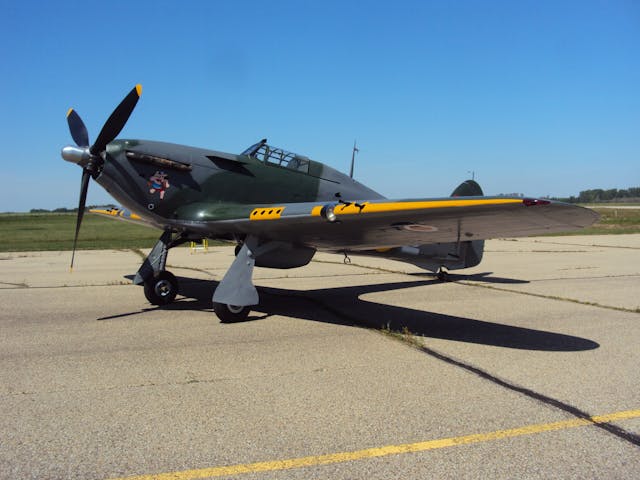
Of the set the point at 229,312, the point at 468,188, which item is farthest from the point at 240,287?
the point at 468,188

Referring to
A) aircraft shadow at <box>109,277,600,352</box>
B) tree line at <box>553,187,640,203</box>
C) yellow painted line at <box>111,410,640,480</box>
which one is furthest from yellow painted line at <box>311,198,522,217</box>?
tree line at <box>553,187,640,203</box>

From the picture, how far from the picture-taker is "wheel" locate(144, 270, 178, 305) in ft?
27.7

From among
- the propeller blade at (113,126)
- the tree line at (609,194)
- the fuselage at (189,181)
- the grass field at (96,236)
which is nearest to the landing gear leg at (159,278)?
the fuselage at (189,181)

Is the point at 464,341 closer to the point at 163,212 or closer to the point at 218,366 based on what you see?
the point at 218,366

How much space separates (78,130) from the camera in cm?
860

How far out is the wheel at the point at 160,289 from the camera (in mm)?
8430

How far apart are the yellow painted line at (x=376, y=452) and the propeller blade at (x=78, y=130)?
7304 mm

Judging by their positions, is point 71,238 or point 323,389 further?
point 71,238

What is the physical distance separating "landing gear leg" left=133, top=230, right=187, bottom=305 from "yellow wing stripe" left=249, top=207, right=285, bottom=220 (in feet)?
7.59

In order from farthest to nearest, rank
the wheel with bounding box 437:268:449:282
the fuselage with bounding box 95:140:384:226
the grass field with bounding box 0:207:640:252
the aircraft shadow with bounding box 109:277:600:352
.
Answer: the grass field with bounding box 0:207:640:252 < the wheel with bounding box 437:268:449:282 < the fuselage with bounding box 95:140:384:226 < the aircraft shadow with bounding box 109:277:600:352

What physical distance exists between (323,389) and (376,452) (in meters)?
1.21

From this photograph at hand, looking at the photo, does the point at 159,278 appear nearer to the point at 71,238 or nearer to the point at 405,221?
the point at 405,221

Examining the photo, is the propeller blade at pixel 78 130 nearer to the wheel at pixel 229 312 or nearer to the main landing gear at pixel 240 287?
the main landing gear at pixel 240 287

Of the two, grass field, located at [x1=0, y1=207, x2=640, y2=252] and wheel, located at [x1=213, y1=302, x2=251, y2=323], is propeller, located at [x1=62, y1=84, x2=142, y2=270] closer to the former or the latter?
wheel, located at [x1=213, y1=302, x2=251, y2=323]
